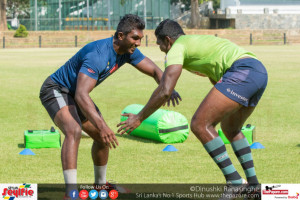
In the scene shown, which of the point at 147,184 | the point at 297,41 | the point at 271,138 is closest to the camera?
the point at 147,184

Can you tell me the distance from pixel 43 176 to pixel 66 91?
68.5 inches

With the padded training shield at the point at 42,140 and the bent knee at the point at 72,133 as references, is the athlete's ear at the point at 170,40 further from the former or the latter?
the padded training shield at the point at 42,140

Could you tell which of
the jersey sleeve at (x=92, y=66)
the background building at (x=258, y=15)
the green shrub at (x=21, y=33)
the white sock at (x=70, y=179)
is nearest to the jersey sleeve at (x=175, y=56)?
the jersey sleeve at (x=92, y=66)

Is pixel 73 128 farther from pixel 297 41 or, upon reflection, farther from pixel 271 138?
pixel 297 41

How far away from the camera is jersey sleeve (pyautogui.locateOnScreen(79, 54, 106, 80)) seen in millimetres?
6527

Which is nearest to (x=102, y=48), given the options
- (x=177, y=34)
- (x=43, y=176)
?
(x=177, y=34)

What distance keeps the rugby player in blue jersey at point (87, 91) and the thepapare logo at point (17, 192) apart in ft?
1.31

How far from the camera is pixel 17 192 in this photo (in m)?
6.38

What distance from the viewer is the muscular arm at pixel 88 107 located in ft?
21.2

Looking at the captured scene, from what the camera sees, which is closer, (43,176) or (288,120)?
(43,176)

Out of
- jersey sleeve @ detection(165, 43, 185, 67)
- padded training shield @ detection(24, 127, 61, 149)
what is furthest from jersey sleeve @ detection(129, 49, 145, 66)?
padded training shield @ detection(24, 127, 61, 149)

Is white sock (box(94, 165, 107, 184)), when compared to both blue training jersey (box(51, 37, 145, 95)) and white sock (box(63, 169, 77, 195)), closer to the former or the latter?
white sock (box(63, 169, 77, 195))

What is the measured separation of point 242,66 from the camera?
257 inches

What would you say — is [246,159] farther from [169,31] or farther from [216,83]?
[169,31]
